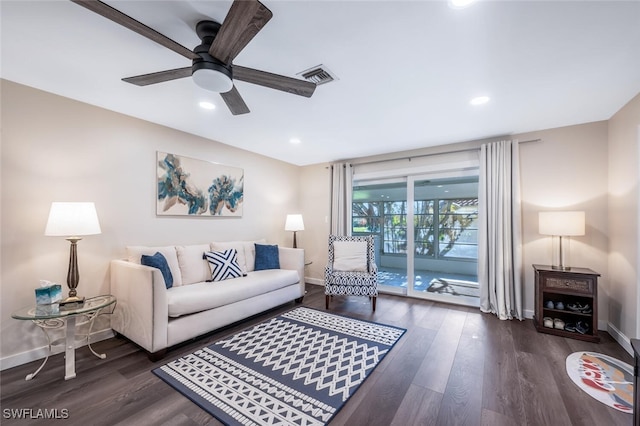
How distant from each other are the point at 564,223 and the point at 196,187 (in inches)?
174

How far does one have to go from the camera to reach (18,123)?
2.24m

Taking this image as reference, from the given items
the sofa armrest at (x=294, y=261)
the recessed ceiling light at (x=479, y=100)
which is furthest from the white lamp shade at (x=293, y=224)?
the recessed ceiling light at (x=479, y=100)

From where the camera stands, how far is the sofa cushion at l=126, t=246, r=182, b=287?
276cm

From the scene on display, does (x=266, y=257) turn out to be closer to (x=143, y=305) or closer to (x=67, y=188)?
(x=143, y=305)

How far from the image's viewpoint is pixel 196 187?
11.6 ft

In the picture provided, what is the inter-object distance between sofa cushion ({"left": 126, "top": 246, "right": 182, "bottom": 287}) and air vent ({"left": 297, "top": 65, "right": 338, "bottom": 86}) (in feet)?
7.93

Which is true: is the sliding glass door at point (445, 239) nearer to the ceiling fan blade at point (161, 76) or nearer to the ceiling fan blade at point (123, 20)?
the ceiling fan blade at point (161, 76)

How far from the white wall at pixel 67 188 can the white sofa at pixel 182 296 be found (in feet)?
0.88

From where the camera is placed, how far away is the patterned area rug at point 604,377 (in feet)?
5.87

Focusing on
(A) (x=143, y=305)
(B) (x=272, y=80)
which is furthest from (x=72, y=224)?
(B) (x=272, y=80)

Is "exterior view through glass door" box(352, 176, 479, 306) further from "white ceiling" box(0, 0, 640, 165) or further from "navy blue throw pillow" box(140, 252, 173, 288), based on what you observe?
"navy blue throw pillow" box(140, 252, 173, 288)

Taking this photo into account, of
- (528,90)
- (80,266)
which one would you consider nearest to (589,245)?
(528,90)

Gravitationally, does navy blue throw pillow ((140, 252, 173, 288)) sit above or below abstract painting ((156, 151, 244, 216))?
below

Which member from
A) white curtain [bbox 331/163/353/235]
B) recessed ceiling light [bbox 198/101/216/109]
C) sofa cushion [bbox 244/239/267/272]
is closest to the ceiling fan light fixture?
recessed ceiling light [bbox 198/101/216/109]
